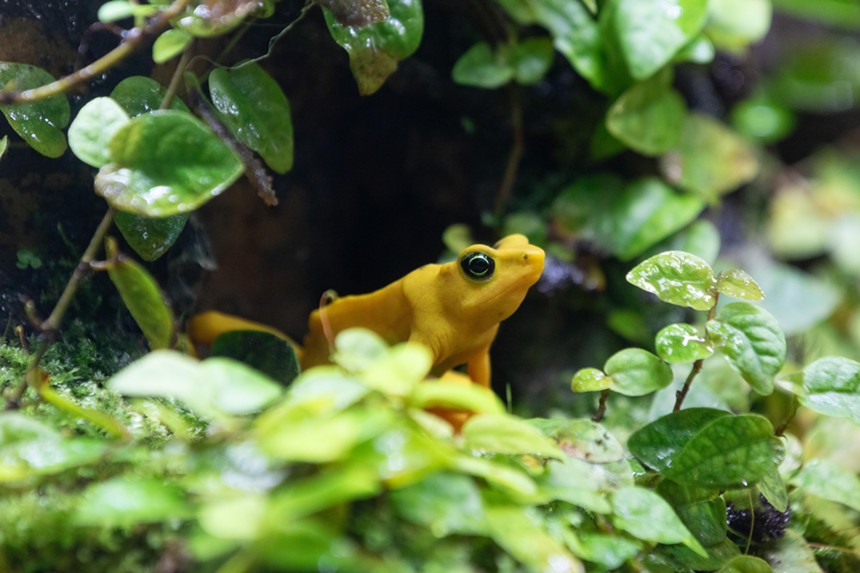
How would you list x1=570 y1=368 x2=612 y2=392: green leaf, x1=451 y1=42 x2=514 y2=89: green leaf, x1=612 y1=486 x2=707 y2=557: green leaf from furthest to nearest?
x1=451 y1=42 x2=514 y2=89: green leaf
x1=570 y1=368 x2=612 y2=392: green leaf
x1=612 y1=486 x2=707 y2=557: green leaf

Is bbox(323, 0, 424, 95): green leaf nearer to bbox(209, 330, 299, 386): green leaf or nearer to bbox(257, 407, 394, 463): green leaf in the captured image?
bbox(209, 330, 299, 386): green leaf

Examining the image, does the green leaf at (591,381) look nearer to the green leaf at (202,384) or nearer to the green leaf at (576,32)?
the green leaf at (202,384)

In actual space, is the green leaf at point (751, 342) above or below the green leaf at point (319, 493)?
below

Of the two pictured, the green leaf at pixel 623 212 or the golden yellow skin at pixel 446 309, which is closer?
the golden yellow skin at pixel 446 309

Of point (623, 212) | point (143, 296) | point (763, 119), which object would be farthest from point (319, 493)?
point (763, 119)

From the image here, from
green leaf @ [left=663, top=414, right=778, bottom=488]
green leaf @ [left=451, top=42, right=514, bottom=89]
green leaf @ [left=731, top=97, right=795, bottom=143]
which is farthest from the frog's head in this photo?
green leaf @ [left=731, top=97, right=795, bottom=143]

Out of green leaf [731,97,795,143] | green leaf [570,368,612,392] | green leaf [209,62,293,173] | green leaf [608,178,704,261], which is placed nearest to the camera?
green leaf [570,368,612,392]

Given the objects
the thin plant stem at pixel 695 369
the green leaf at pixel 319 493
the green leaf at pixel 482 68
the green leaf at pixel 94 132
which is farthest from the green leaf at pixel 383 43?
the green leaf at pixel 319 493
